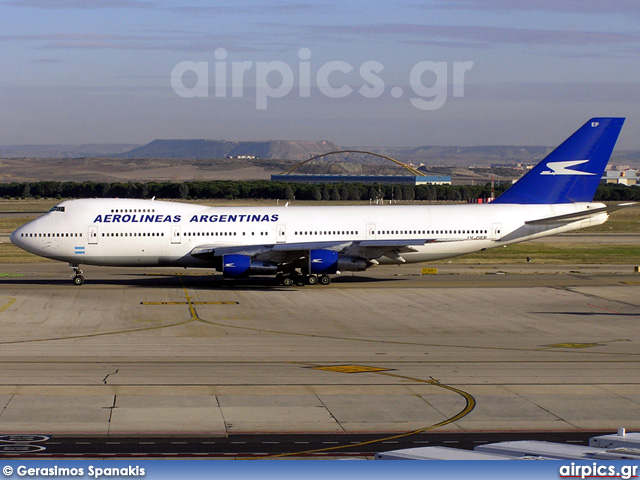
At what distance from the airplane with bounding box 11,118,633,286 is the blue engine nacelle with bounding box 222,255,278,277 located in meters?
0.06

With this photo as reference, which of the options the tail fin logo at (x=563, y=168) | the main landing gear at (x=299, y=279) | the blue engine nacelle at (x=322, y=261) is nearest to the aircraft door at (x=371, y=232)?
the main landing gear at (x=299, y=279)

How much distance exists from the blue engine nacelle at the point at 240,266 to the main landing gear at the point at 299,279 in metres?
2.18

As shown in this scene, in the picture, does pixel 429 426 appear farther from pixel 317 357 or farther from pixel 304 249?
pixel 304 249

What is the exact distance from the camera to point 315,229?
5206 centimetres

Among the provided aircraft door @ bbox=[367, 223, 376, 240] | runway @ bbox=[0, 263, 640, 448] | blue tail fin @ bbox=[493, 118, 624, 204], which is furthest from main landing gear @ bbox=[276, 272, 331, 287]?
blue tail fin @ bbox=[493, 118, 624, 204]

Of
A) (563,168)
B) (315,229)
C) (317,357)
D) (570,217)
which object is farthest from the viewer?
(563,168)

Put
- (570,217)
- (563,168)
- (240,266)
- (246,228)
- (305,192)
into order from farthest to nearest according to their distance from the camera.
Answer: (305,192) → (563,168) → (570,217) → (246,228) → (240,266)

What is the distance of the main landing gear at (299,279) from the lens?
51.3 meters

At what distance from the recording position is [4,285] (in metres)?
50.6

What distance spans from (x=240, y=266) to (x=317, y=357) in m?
19.1

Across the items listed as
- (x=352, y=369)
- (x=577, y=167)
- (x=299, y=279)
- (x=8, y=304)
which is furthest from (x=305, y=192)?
(x=352, y=369)

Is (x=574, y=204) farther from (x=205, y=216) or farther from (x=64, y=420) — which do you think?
(x=64, y=420)

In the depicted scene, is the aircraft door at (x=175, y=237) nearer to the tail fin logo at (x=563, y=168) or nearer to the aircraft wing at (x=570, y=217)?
the aircraft wing at (x=570, y=217)

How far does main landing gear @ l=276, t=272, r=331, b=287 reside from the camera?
168 ft
